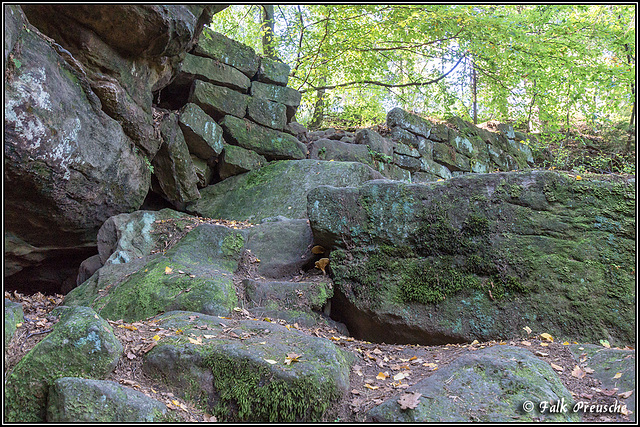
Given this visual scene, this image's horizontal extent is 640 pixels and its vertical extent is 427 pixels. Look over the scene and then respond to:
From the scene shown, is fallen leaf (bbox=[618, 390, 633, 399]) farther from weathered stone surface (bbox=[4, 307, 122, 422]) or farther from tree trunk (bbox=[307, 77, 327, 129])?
tree trunk (bbox=[307, 77, 327, 129])

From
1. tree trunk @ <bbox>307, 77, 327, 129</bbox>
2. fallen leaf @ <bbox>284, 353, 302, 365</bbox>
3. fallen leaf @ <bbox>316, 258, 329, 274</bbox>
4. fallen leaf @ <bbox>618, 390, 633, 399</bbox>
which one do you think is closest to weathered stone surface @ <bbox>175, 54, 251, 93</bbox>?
tree trunk @ <bbox>307, 77, 327, 129</bbox>

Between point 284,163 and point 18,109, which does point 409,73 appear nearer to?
point 284,163

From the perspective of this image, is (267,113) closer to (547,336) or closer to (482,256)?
(482,256)

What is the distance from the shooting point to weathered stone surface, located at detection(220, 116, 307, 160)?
9805mm

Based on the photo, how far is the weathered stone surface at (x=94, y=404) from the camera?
260cm

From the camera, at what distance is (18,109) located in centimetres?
491

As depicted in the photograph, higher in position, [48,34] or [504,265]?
[48,34]

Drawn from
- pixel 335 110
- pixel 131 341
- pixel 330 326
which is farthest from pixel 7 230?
pixel 335 110

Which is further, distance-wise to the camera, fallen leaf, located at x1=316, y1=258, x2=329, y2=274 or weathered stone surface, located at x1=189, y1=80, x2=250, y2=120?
weathered stone surface, located at x1=189, y1=80, x2=250, y2=120

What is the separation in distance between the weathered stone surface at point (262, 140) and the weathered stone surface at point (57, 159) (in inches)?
107

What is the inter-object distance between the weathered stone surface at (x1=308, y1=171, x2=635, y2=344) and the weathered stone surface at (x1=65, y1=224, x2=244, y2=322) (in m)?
1.44

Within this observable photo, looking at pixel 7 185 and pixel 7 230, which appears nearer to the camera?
pixel 7 185

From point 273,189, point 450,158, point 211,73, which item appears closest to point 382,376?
point 273,189

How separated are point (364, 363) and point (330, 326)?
4.09 ft
